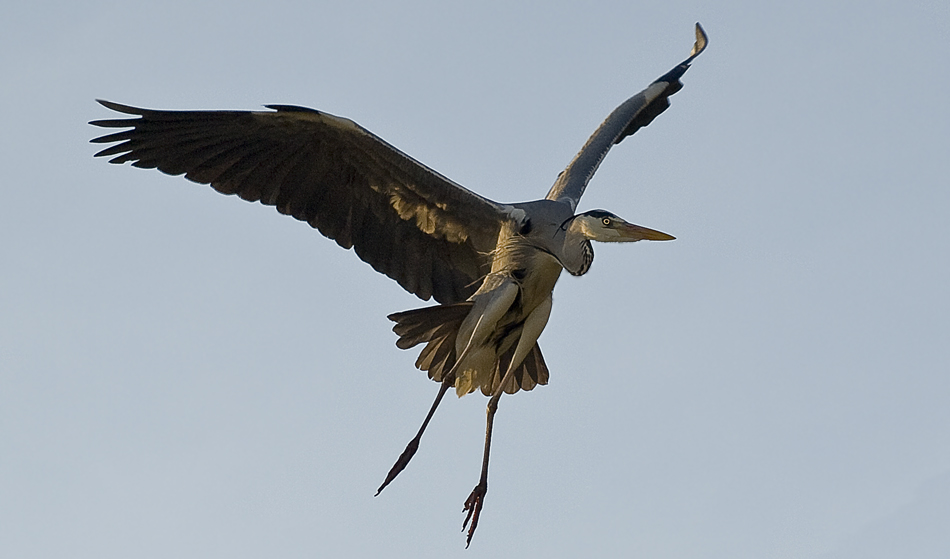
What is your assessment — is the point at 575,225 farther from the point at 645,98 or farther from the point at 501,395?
the point at 645,98

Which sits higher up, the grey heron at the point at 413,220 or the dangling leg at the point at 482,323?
the grey heron at the point at 413,220

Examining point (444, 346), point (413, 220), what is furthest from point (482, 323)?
point (413, 220)

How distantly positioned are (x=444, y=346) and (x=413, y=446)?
3.05 ft

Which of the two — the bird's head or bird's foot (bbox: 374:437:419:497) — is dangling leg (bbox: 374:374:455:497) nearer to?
bird's foot (bbox: 374:437:419:497)

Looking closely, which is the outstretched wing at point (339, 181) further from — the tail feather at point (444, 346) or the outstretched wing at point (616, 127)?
the outstretched wing at point (616, 127)

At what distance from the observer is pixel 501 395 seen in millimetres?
11820

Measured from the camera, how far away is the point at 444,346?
454 inches

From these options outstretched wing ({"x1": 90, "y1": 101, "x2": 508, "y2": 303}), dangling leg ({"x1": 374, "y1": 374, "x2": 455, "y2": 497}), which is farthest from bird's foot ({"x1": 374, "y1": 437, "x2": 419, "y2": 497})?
outstretched wing ({"x1": 90, "y1": 101, "x2": 508, "y2": 303})

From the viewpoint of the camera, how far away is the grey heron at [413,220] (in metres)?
11.1

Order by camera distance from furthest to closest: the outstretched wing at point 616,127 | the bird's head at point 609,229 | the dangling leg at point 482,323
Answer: the outstretched wing at point 616,127 → the dangling leg at point 482,323 → the bird's head at point 609,229

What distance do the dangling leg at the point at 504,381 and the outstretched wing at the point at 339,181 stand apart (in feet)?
2.09

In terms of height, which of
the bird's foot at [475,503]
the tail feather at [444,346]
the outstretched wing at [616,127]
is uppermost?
the outstretched wing at [616,127]

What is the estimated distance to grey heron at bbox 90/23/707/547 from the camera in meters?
11.1

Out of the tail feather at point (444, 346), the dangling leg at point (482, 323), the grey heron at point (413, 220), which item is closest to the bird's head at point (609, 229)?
the grey heron at point (413, 220)
